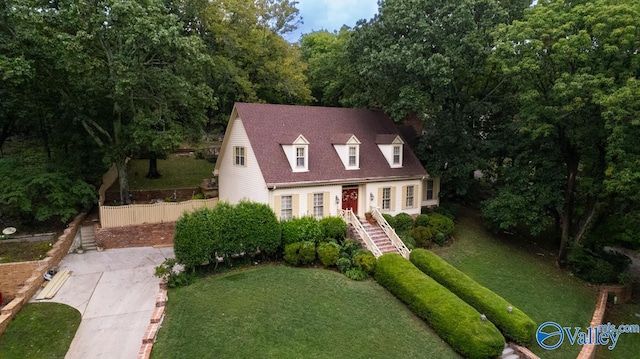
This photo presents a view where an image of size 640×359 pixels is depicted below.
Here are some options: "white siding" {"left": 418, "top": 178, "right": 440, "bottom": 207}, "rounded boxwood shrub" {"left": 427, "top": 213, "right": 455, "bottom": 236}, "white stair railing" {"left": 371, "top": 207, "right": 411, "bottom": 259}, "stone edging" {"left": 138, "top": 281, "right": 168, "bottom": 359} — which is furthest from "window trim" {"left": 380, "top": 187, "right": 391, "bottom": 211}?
"stone edging" {"left": 138, "top": 281, "right": 168, "bottom": 359}

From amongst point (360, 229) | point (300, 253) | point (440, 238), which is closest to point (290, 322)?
point (300, 253)

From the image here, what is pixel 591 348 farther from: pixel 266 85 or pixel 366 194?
pixel 266 85

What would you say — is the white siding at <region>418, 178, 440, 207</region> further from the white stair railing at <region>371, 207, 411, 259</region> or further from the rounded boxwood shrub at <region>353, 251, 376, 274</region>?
the rounded boxwood shrub at <region>353, 251, 376, 274</region>

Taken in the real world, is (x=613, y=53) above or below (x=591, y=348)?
above

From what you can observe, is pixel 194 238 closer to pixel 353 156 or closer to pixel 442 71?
pixel 353 156

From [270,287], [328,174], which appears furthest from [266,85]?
[270,287]

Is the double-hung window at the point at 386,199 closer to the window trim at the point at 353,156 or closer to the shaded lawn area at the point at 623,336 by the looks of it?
the window trim at the point at 353,156
